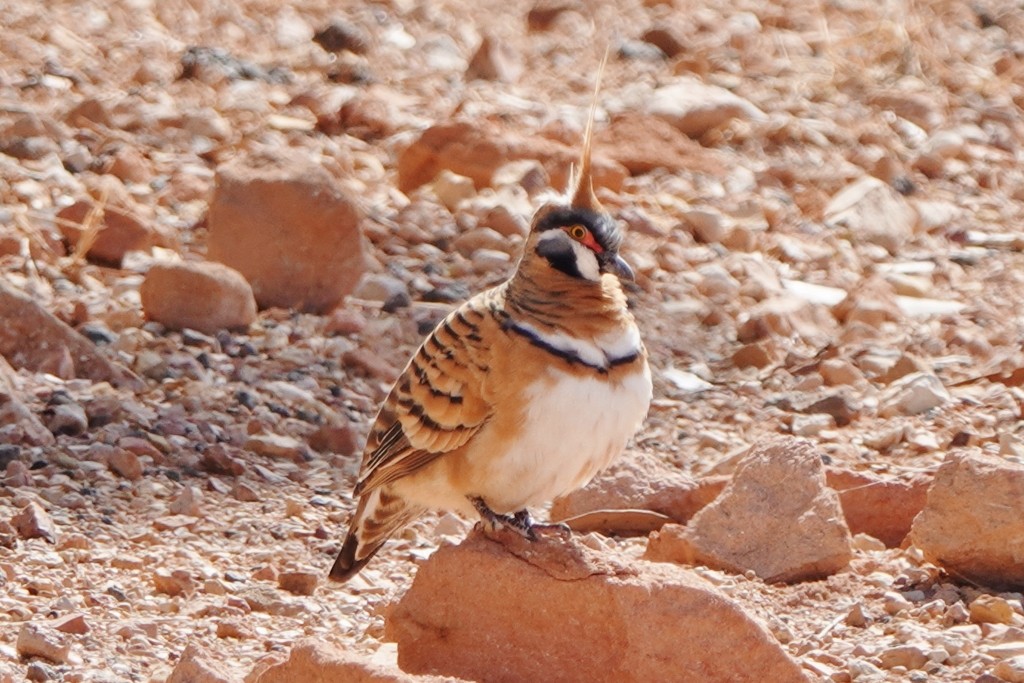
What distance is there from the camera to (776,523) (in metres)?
5.04

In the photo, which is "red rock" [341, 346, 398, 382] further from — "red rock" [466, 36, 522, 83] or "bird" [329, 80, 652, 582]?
"red rock" [466, 36, 522, 83]

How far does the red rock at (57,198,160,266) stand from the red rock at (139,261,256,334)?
560mm

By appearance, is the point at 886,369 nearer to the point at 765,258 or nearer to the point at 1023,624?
the point at 765,258

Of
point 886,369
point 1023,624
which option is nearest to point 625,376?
point 1023,624

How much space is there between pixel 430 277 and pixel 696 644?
12.4 ft

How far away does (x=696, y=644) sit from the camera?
3906mm

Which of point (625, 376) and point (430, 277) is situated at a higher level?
point (625, 376)

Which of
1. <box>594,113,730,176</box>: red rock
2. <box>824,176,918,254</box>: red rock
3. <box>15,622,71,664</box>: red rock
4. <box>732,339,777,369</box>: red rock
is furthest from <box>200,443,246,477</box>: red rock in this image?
<box>824,176,918,254</box>: red rock

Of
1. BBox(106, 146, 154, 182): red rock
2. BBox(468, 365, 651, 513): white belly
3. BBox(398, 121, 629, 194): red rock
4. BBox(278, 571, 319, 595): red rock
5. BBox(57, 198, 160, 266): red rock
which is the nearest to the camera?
BBox(468, 365, 651, 513): white belly

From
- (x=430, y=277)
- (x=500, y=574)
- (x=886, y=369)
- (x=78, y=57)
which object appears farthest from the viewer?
(x=78, y=57)

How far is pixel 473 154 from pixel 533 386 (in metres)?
4.12

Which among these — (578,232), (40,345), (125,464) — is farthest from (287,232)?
(578,232)

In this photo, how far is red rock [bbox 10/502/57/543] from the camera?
16.9 ft

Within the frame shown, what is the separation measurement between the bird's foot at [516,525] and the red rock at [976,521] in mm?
1057
